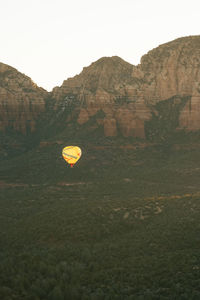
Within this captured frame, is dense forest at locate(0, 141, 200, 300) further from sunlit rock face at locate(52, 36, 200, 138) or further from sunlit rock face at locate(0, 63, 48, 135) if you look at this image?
sunlit rock face at locate(0, 63, 48, 135)

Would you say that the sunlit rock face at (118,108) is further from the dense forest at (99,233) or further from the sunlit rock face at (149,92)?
the dense forest at (99,233)

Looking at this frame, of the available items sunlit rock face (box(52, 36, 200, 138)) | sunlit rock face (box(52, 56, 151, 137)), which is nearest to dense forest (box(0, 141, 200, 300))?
sunlit rock face (box(52, 56, 151, 137))

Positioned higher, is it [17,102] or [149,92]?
[149,92]

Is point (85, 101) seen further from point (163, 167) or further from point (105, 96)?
point (163, 167)

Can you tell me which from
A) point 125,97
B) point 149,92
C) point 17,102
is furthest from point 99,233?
point 17,102

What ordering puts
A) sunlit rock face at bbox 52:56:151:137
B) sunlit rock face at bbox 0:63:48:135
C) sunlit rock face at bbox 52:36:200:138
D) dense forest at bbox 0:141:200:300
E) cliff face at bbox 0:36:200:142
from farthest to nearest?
1. sunlit rock face at bbox 0:63:48:135
2. cliff face at bbox 0:36:200:142
3. sunlit rock face at bbox 52:56:151:137
4. sunlit rock face at bbox 52:36:200:138
5. dense forest at bbox 0:141:200:300

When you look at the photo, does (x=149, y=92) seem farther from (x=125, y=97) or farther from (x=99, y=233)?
(x=99, y=233)

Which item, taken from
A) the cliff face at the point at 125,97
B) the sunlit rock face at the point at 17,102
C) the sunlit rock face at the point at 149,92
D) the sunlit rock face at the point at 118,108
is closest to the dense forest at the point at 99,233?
the sunlit rock face at the point at 118,108

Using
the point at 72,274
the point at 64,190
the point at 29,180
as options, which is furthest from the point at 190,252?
the point at 29,180
